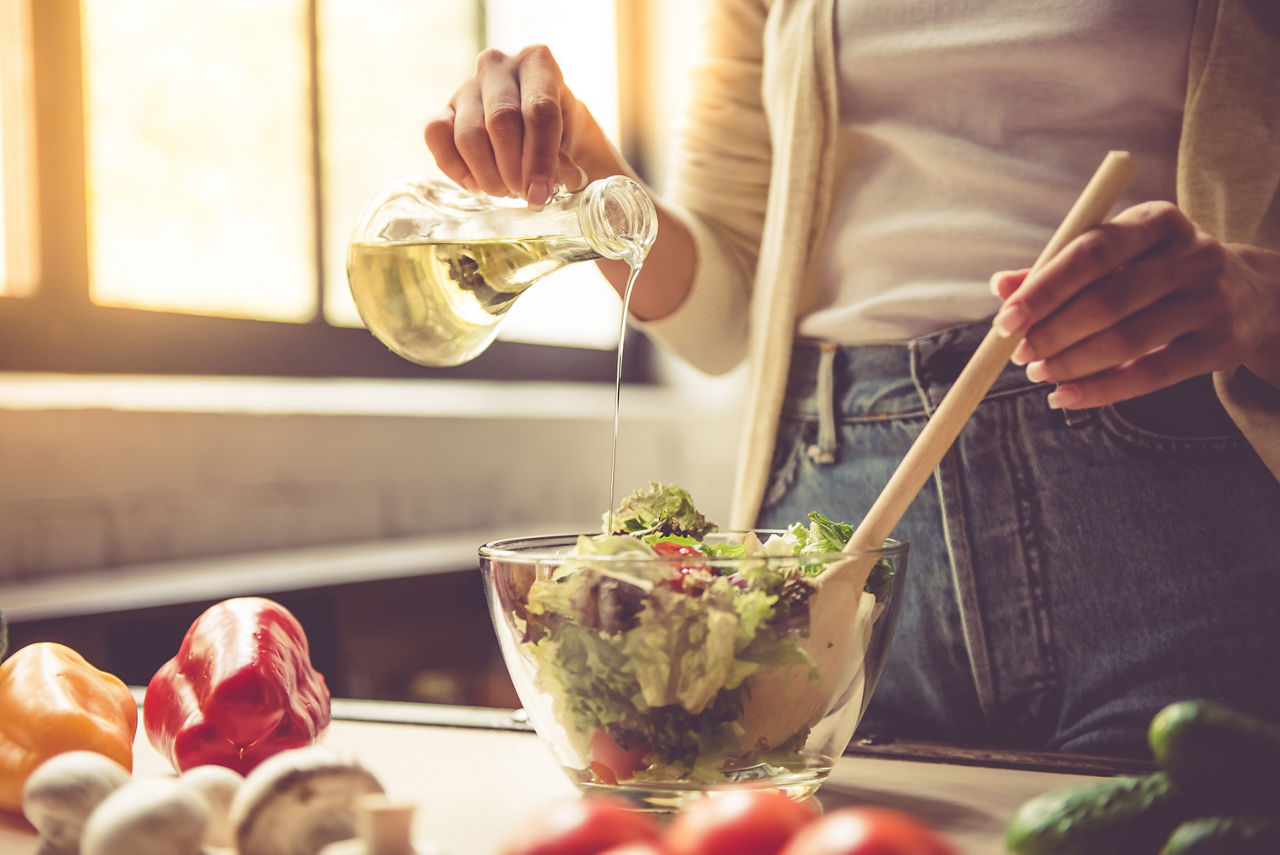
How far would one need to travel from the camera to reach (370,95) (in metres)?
2.38

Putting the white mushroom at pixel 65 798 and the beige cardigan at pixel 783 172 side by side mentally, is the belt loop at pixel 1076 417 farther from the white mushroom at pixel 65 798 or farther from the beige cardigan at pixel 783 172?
the white mushroom at pixel 65 798

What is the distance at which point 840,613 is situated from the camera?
21.7 inches

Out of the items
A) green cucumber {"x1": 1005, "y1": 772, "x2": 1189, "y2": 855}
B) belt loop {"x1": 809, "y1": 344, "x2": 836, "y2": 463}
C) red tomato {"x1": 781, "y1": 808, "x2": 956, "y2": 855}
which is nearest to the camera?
red tomato {"x1": 781, "y1": 808, "x2": 956, "y2": 855}

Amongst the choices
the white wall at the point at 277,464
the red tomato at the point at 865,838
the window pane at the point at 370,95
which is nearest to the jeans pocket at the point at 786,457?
the red tomato at the point at 865,838

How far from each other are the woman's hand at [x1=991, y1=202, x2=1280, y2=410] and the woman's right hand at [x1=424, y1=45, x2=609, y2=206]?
0.29m

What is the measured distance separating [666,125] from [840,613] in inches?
113

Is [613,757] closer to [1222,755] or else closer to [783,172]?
[1222,755]

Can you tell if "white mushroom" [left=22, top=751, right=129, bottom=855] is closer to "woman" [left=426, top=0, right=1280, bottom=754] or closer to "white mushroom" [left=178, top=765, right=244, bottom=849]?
"white mushroom" [left=178, top=765, right=244, bottom=849]

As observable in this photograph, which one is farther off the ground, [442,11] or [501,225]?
[442,11]

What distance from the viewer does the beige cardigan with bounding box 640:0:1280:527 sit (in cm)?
85

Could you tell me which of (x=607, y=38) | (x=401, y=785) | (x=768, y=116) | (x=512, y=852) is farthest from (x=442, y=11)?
(x=512, y=852)

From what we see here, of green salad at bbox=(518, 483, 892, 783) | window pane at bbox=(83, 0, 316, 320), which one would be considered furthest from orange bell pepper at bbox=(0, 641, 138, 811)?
window pane at bbox=(83, 0, 316, 320)

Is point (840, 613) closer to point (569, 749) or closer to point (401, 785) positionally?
point (569, 749)

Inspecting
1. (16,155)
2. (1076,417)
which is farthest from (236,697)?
(16,155)
